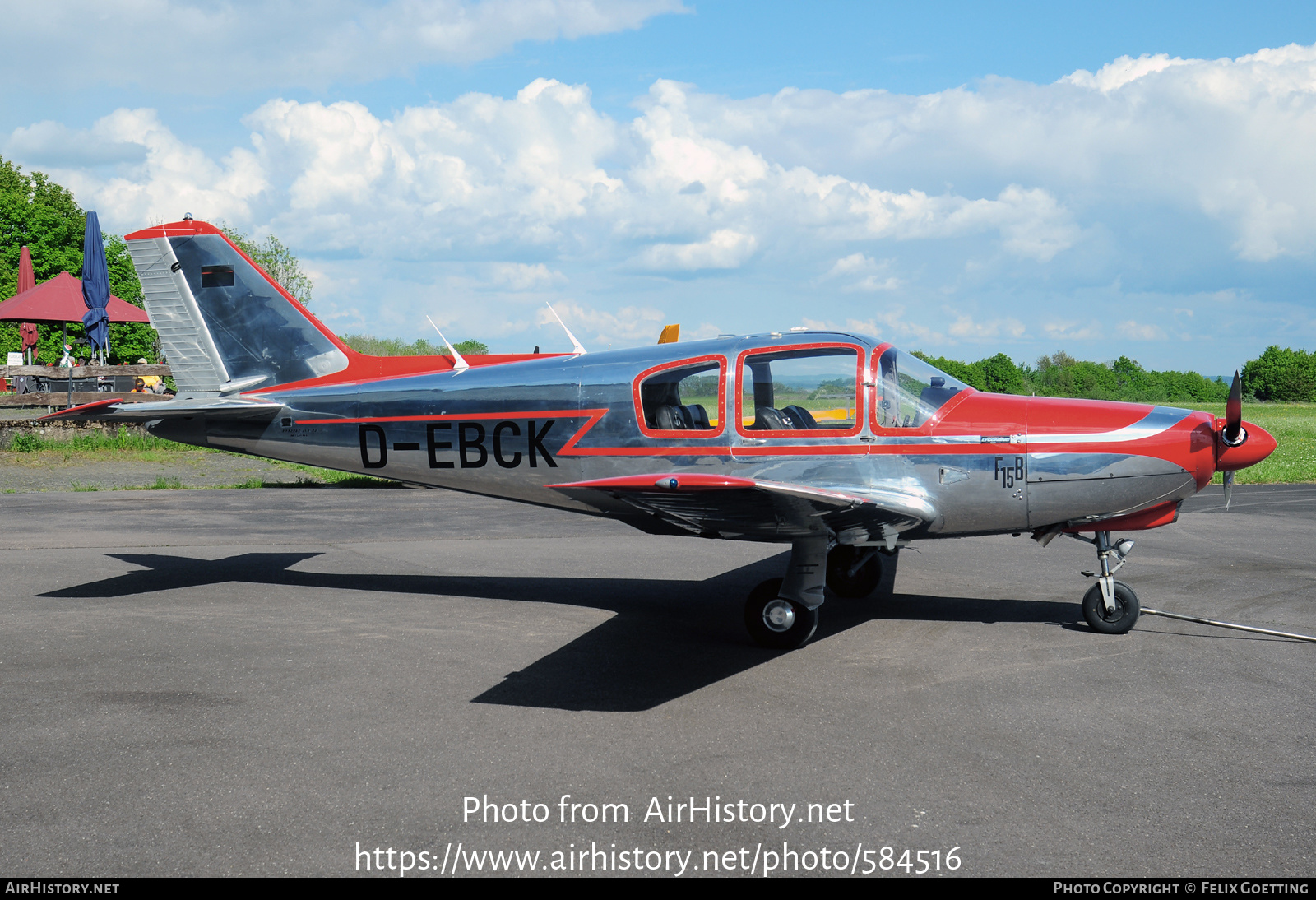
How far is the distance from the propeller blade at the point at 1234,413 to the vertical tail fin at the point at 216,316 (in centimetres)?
782

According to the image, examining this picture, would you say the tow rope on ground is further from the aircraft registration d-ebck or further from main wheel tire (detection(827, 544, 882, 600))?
main wheel tire (detection(827, 544, 882, 600))

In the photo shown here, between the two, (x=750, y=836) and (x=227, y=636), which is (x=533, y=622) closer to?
(x=227, y=636)

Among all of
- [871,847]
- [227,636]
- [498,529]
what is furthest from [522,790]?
[498,529]

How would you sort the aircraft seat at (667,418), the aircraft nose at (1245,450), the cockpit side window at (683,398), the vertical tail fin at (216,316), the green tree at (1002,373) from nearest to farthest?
the aircraft nose at (1245,450)
the cockpit side window at (683,398)
the aircraft seat at (667,418)
the vertical tail fin at (216,316)
the green tree at (1002,373)

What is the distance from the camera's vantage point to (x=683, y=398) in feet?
24.8

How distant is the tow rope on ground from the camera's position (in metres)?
7.17

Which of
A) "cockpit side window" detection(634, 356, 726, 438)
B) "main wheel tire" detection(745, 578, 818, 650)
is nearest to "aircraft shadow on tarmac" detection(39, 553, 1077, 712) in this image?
"main wheel tire" detection(745, 578, 818, 650)

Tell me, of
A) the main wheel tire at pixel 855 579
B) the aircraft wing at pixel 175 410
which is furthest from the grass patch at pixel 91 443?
the main wheel tire at pixel 855 579

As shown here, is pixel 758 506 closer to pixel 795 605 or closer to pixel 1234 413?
pixel 795 605

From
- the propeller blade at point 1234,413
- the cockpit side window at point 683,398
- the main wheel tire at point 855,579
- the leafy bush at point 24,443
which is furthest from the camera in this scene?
the leafy bush at point 24,443

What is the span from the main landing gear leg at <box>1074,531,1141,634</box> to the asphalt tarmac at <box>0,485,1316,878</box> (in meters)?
0.13

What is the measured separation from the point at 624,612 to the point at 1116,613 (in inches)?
159

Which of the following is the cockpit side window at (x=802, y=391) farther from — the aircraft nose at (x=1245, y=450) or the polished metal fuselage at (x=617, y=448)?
the aircraft nose at (x=1245, y=450)

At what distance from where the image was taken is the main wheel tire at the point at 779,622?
695 centimetres
